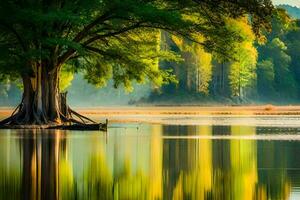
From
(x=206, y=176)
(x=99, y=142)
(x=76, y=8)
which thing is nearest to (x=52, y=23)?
(x=76, y=8)

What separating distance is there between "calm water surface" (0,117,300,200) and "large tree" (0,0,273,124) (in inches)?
498

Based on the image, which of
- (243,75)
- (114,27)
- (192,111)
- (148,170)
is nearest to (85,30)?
(114,27)

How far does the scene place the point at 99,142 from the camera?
27.9m

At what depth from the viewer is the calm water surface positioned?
13562 mm

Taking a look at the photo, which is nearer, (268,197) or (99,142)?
(268,197)

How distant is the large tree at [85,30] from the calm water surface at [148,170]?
41.5ft

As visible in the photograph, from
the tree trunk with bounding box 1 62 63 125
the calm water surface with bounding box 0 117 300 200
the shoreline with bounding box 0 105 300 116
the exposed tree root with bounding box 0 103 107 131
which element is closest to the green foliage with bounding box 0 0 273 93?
the tree trunk with bounding box 1 62 63 125

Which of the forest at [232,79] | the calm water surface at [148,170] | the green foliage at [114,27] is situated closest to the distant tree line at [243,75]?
the forest at [232,79]

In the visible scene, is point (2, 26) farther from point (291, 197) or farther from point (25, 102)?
point (291, 197)

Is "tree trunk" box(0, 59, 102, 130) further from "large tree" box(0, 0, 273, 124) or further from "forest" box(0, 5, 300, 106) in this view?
"forest" box(0, 5, 300, 106)

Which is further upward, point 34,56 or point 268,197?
point 34,56

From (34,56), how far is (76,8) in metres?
3.01

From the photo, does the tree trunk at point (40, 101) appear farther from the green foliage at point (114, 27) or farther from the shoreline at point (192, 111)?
the shoreline at point (192, 111)

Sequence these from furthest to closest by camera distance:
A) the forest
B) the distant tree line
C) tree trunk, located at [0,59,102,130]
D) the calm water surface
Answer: the forest
the distant tree line
tree trunk, located at [0,59,102,130]
the calm water surface
